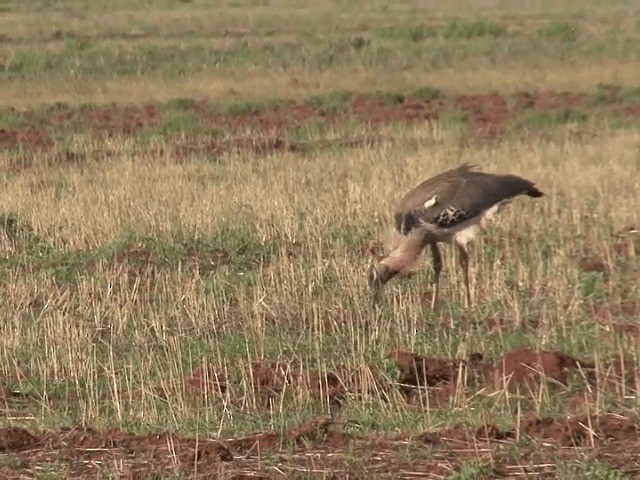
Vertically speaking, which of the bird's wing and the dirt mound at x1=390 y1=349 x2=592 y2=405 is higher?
the bird's wing

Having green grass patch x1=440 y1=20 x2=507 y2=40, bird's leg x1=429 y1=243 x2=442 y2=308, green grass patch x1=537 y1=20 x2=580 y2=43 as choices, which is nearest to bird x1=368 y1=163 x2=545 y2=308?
bird's leg x1=429 y1=243 x2=442 y2=308

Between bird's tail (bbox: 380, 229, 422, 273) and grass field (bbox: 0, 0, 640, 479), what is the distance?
0.79ft

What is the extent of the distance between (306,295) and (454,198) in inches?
49.7

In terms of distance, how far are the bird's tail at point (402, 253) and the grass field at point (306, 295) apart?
0.79 ft

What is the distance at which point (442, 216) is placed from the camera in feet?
29.3

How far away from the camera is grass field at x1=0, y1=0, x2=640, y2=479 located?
5535 mm

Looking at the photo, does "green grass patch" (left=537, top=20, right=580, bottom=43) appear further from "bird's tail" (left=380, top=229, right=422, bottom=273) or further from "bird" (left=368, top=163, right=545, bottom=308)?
"bird's tail" (left=380, top=229, right=422, bottom=273)

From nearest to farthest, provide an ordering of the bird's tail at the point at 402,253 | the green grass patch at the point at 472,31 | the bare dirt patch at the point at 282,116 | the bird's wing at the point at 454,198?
the bird's tail at the point at 402,253 → the bird's wing at the point at 454,198 → the bare dirt patch at the point at 282,116 → the green grass patch at the point at 472,31

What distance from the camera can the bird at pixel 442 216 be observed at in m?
8.91

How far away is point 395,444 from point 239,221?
660 centimetres

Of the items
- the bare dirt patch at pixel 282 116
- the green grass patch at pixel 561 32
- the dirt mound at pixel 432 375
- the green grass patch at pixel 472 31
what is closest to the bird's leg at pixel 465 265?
the dirt mound at pixel 432 375

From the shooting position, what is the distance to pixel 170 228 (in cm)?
1155

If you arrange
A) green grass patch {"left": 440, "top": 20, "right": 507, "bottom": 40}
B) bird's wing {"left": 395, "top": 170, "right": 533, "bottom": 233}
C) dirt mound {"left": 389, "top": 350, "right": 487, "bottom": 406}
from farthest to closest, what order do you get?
green grass patch {"left": 440, "top": 20, "right": 507, "bottom": 40} < bird's wing {"left": 395, "top": 170, "right": 533, "bottom": 233} < dirt mound {"left": 389, "top": 350, "right": 487, "bottom": 406}

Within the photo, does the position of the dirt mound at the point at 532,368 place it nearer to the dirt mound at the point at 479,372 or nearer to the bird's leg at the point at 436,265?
the dirt mound at the point at 479,372
